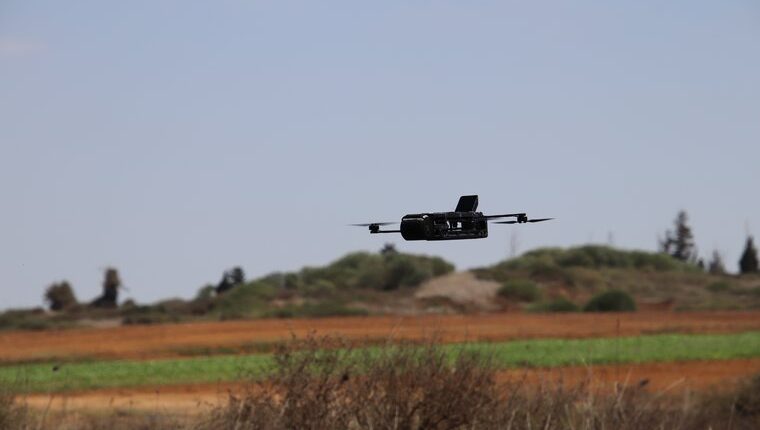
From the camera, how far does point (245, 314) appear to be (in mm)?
62375

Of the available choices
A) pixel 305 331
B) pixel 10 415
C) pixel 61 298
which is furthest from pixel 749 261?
pixel 10 415

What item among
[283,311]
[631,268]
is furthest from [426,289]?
[631,268]

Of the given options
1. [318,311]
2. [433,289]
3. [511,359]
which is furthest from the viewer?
[433,289]

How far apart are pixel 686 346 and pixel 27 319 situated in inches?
1096

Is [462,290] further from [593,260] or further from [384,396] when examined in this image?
[384,396]

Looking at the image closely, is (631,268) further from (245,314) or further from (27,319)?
(27,319)

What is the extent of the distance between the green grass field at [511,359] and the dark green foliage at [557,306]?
1713 centimetres

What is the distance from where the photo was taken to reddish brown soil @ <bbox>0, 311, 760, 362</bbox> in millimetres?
41812

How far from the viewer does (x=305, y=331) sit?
44.7 metres

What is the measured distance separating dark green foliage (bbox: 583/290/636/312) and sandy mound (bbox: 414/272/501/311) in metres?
4.46

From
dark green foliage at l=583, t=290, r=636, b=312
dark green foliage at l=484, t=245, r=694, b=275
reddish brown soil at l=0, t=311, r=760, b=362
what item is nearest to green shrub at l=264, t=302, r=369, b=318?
reddish brown soil at l=0, t=311, r=760, b=362

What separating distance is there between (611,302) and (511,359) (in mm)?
30919

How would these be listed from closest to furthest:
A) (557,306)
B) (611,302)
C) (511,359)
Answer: (511,359) < (557,306) < (611,302)

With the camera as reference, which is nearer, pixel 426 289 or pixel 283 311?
pixel 283 311
